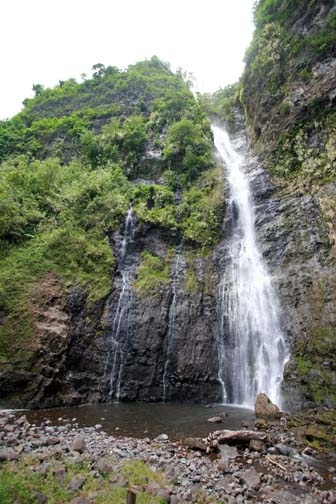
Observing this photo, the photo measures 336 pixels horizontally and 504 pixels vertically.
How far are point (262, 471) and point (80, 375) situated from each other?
8551 millimetres

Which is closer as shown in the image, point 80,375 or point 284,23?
point 80,375

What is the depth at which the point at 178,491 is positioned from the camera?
241 inches

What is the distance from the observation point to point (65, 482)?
19.1ft

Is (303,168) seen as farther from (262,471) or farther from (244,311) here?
(262,471)

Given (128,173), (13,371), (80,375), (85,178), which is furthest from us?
(128,173)

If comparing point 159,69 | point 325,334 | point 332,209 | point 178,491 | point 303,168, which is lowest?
point 178,491

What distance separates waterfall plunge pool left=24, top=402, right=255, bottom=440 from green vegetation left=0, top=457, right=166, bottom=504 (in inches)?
118

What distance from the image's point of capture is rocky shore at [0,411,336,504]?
5660 mm

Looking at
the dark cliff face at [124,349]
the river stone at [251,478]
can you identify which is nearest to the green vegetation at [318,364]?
the dark cliff face at [124,349]

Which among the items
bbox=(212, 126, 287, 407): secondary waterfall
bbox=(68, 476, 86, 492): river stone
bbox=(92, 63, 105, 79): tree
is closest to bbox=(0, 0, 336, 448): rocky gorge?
bbox=(212, 126, 287, 407): secondary waterfall

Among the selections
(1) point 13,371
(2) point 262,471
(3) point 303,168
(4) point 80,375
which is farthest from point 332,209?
(1) point 13,371

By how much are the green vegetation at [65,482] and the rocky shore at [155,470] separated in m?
0.02

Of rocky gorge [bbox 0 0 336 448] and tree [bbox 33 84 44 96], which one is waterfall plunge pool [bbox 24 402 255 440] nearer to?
rocky gorge [bbox 0 0 336 448]

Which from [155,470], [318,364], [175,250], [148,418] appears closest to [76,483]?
[155,470]
